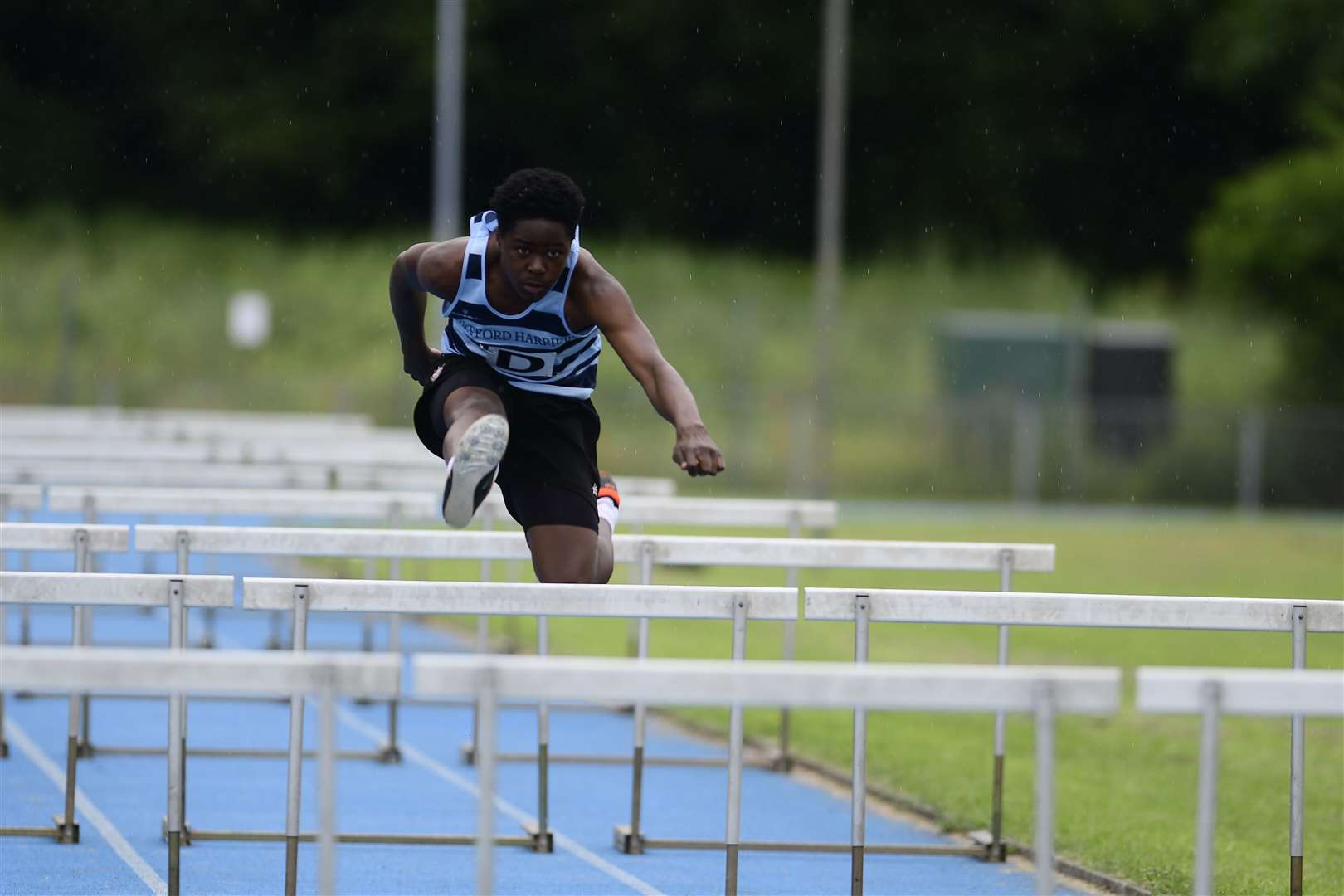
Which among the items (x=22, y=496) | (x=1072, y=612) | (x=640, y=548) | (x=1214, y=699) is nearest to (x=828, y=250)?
(x=22, y=496)

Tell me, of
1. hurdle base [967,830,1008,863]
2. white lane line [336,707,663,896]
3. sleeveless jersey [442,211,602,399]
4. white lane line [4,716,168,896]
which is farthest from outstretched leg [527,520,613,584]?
hurdle base [967,830,1008,863]

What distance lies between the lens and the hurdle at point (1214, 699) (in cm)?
395

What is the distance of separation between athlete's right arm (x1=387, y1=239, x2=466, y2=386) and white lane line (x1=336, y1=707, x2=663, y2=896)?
1652mm

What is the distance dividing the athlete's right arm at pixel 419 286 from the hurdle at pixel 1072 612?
5.32 ft

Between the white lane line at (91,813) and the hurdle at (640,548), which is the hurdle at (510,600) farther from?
the white lane line at (91,813)

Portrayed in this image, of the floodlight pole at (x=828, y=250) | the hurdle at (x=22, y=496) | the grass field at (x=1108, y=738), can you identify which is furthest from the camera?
the floodlight pole at (x=828, y=250)

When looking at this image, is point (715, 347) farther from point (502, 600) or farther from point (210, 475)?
point (502, 600)

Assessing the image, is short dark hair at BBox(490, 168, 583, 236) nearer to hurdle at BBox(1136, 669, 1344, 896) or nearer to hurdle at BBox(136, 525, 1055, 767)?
hurdle at BBox(136, 525, 1055, 767)

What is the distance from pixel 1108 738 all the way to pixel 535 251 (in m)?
6.22

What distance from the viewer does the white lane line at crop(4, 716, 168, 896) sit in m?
6.79

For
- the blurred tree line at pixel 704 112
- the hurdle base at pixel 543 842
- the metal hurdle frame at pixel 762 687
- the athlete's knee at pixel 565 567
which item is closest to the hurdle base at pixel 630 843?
the hurdle base at pixel 543 842

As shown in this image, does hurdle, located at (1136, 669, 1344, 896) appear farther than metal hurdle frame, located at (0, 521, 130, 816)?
No

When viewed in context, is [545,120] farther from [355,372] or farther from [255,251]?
[355,372]

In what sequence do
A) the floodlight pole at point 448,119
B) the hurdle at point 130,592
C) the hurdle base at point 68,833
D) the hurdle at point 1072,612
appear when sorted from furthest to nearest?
the floodlight pole at point 448,119 → the hurdle base at point 68,833 → the hurdle at point 1072,612 → the hurdle at point 130,592
